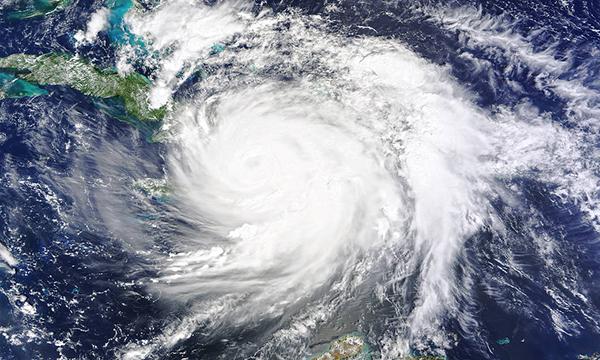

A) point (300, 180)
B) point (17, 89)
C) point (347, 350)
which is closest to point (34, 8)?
point (17, 89)

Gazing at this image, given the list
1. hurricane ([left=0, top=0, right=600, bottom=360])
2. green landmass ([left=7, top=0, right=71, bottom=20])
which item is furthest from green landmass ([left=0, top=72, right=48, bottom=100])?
green landmass ([left=7, top=0, right=71, bottom=20])

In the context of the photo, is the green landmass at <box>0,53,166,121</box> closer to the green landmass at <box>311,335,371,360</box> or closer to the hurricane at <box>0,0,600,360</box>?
the hurricane at <box>0,0,600,360</box>

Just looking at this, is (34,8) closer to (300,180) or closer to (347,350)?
(300,180)

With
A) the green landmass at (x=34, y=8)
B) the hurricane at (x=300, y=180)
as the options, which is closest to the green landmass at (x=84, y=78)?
the hurricane at (x=300, y=180)

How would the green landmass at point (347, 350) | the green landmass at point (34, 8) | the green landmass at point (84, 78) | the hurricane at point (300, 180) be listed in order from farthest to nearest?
the green landmass at point (34, 8) < the green landmass at point (84, 78) < the hurricane at point (300, 180) < the green landmass at point (347, 350)

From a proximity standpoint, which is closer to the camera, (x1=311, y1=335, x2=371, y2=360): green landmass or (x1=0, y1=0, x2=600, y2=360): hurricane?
(x1=311, y1=335, x2=371, y2=360): green landmass

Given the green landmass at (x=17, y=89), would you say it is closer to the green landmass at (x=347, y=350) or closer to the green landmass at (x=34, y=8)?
the green landmass at (x=34, y=8)
